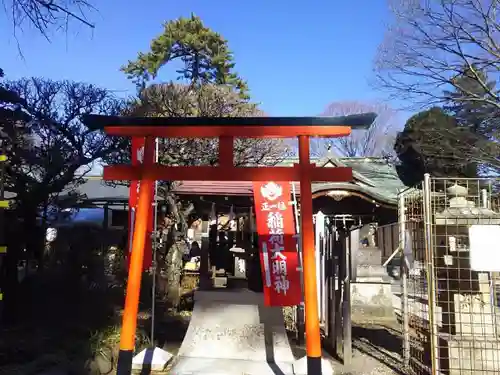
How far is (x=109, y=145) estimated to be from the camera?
36.8ft

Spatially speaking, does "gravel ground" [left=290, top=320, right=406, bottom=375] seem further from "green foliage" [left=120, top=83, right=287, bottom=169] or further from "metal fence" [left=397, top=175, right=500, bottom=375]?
"green foliage" [left=120, top=83, right=287, bottom=169]

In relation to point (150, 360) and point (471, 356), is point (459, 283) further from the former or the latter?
point (150, 360)

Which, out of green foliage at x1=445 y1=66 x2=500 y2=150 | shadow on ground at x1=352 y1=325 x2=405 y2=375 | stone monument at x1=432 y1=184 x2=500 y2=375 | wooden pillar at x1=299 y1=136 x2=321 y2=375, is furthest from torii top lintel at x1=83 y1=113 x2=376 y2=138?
green foliage at x1=445 y1=66 x2=500 y2=150

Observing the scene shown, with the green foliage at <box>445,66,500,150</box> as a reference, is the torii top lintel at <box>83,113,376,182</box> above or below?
below

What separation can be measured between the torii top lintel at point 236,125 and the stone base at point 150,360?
136 inches

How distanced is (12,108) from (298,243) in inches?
253

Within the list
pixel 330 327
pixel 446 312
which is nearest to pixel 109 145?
pixel 330 327

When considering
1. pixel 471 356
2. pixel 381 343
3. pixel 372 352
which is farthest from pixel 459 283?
pixel 381 343

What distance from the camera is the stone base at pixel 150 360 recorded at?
688 cm

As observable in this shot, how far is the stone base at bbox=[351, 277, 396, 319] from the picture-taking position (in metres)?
12.3

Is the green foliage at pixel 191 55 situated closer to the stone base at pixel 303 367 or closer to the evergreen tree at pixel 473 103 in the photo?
the evergreen tree at pixel 473 103

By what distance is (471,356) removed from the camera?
6336mm

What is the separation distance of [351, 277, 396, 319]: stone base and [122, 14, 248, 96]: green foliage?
48.8 ft

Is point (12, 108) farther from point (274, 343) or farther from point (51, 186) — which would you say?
point (274, 343)
